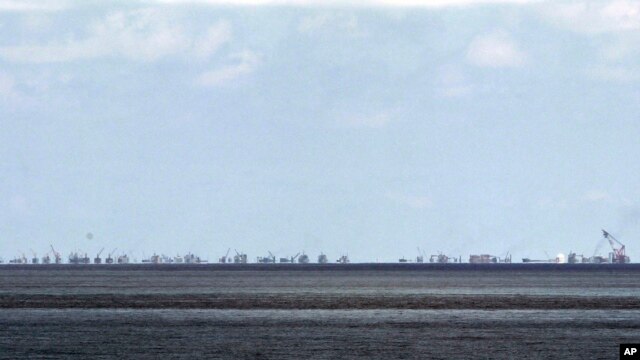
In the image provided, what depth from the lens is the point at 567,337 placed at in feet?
271

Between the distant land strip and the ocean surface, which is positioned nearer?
the ocean surface

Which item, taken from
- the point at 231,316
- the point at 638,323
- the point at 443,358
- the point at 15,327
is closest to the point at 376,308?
the point at 231,316

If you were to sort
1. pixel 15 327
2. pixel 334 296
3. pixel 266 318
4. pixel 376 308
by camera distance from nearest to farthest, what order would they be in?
pixel 15 327
pixel 266 318
pixel 376 308
pixel 334 296

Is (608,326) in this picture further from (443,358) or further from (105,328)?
(105,328)

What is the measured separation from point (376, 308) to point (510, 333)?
37.5 meters

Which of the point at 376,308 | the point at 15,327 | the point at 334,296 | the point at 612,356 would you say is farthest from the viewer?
the point at 334,296

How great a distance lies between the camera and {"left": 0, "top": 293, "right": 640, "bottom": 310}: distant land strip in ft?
419

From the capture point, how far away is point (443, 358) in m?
68.6

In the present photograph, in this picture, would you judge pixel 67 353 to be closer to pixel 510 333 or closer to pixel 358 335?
pixel 358 335

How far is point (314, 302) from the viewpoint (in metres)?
140

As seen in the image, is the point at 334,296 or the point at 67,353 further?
the point at 334,296

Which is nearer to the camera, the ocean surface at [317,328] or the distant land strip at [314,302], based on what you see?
the ocean surface at [317,328]

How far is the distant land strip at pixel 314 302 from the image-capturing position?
128m

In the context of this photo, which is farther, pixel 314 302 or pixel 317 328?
pixel 314 302
